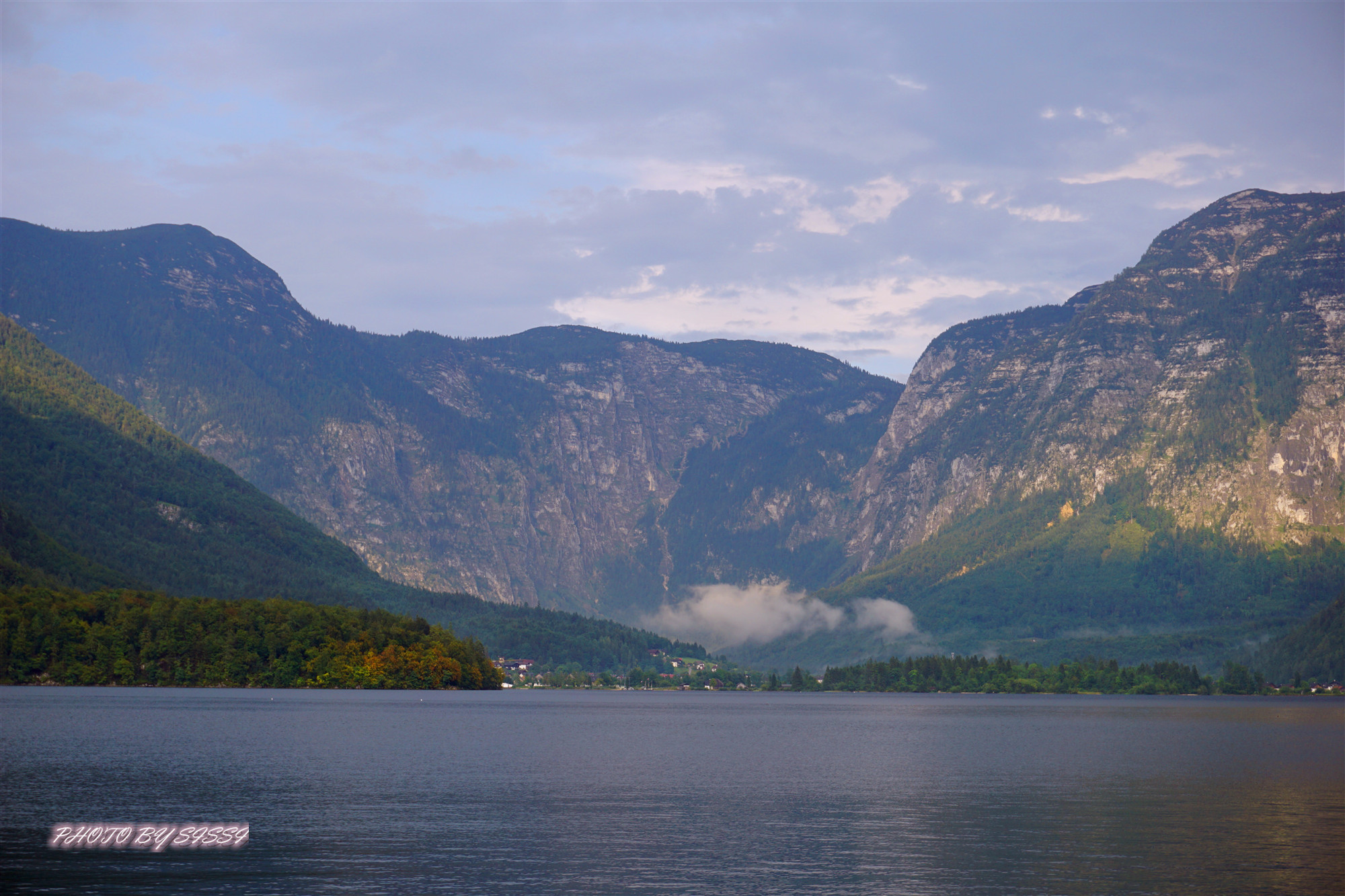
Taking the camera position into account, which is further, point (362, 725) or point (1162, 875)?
point (362, 725)

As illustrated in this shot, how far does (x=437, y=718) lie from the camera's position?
7849 inches

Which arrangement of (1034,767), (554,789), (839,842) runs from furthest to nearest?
(1034,767)
(554,789)
(839,842)

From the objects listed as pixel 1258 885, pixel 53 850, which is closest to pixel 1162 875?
pixel 1258 885

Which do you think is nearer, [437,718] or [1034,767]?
[1034,767]

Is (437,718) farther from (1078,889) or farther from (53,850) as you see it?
(1078,889)

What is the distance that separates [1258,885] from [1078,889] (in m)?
9.33

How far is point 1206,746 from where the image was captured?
533ft

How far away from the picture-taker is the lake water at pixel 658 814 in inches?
2494

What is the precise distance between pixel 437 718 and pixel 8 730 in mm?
72435

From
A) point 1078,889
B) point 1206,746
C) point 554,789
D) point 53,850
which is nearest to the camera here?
point 1078,889

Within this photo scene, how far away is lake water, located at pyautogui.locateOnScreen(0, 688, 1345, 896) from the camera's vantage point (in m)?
63.3

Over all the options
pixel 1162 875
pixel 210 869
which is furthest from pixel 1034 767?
pixel 210 869

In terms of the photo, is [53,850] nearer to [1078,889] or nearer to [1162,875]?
[1078,889]

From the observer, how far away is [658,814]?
8712cm
